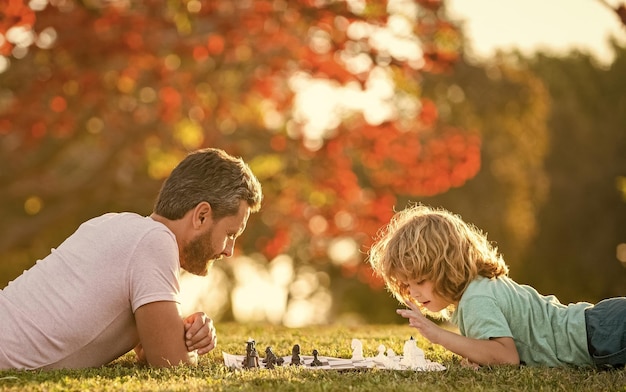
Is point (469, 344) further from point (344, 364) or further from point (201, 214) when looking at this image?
point (201, 214)

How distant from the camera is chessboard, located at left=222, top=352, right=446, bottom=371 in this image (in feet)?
18.5

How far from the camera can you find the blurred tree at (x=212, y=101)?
1420cm

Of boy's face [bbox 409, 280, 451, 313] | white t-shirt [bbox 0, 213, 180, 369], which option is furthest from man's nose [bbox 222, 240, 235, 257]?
boy's face [bbox 409, 280, 451, 313]

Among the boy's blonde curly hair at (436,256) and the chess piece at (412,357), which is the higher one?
the boy's blonde curly hair at (436,256)

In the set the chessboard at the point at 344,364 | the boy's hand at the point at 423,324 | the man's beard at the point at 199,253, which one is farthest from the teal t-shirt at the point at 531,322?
the man's beard at the point at 199,253

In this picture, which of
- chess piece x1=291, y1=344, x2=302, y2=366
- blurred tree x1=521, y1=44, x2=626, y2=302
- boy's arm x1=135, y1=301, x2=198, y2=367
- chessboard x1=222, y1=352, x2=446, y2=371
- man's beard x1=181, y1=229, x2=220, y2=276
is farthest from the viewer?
blurred tree x1=521, y1=44, x2=626, y2=302

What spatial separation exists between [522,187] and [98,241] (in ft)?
99.9

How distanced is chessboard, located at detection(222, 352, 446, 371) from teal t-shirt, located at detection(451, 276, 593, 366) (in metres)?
0.40

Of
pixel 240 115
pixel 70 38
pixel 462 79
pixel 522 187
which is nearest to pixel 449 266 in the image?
pixel 70 38

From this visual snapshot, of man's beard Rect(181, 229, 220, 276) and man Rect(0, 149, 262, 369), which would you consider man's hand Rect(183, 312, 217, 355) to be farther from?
man's beard Rect(181, 229, 220, 276)

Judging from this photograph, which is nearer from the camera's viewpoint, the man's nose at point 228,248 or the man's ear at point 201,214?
the man's ear at point 201,214

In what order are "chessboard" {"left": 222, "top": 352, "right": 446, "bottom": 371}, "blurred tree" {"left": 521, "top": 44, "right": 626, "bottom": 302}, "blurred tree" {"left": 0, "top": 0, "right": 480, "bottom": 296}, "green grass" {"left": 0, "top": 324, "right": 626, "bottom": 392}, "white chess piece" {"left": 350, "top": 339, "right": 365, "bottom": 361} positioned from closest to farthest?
1. "green grass" {"left": 0, "top": 324, "right": 626, "bottom": 392}
2. "chessboard" {"left": 222, "top": 352, "right": 446, "bottom": 371}
3. "white chess piece" {"left": 350, "top": 339, "right": 365, "bottom": 361}
4. "blurred tree" {"left": 0, "top": 0, "right": 480, "bottom": 296}
5. "blurred tree" {"left": 521, "top": 44, "right": 626, "bottom": 302}

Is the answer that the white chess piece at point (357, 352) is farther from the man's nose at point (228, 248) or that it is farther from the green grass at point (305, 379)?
the man's nose at point (228, 248)

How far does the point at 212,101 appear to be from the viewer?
743 inches
